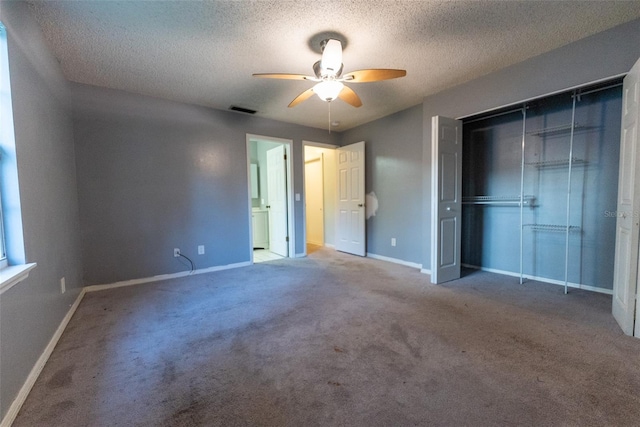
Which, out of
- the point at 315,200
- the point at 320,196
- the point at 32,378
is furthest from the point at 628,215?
the point at 315,200

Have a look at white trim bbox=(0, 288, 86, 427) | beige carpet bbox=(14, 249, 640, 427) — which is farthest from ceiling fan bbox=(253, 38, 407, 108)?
white trim bbox=(0, 288, 86, 427)

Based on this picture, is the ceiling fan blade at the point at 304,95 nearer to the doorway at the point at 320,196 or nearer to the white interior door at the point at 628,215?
the white interior door at the point at 628,215

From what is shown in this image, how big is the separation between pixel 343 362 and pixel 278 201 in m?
3.55

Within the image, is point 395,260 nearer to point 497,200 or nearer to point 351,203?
point 351,203

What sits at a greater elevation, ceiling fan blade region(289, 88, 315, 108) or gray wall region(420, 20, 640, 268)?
gray wall region(420, 20, 640, 268)

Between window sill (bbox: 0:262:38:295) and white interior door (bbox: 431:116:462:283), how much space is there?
342cm

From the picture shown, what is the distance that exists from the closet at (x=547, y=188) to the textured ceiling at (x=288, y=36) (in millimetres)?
937

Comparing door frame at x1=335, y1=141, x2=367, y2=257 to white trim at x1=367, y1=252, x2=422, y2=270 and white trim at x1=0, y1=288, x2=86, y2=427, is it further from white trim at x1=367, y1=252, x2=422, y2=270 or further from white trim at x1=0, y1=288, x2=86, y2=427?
white trim at x1=0, y1=288, x2=86, y2=427

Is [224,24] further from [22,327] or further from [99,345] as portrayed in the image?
[99,345]

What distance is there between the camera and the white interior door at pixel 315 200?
19.6 feet

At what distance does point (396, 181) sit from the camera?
4281 millimetres

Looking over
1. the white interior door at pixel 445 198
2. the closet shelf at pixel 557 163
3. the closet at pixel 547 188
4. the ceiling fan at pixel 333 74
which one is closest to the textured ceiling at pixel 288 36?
the ceiling fan at pixel 333 74

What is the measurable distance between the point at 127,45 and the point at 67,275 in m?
2.14

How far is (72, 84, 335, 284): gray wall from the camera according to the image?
123 inches
